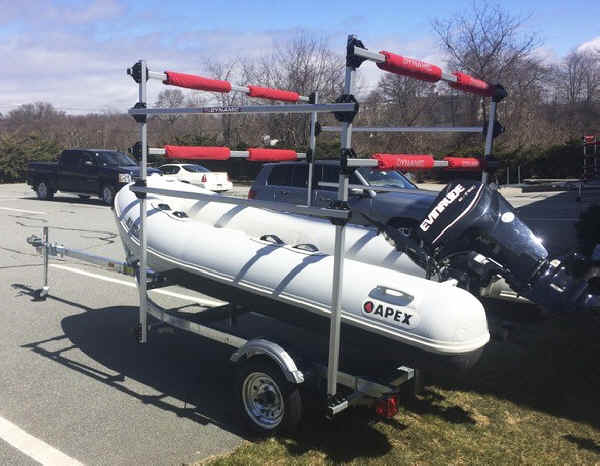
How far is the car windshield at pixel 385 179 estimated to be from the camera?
33.6ft

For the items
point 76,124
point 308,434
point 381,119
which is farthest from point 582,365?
point 76,124

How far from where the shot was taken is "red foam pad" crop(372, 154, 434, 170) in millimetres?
3324

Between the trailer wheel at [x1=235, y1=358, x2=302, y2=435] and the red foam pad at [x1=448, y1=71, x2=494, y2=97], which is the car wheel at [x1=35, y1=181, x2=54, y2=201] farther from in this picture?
the red foam pad at [x1=448, y1=71, x2=494, y2=97]

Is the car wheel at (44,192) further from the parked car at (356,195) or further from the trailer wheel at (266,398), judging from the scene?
the trailer wheel at (266,398)

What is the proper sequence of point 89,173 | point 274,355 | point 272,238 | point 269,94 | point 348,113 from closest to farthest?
1. point 348,113
2. point 274,355
3. point 272,238
4. point 269,94
5. point 89,173

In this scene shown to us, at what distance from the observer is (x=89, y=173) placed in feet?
61.8

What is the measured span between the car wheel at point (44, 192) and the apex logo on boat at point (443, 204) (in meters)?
19.2

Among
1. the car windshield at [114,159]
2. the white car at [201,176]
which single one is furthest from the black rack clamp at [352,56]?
the car windshield at [114,159]

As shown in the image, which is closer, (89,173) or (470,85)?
(470,85)

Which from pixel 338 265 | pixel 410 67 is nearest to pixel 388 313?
pixel 338 265

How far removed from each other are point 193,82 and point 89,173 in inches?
607

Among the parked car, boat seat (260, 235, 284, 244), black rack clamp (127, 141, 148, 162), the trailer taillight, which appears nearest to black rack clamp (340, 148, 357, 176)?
the trailer taillight

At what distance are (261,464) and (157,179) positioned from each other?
117 inches

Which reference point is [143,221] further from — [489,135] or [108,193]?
[108,193]
